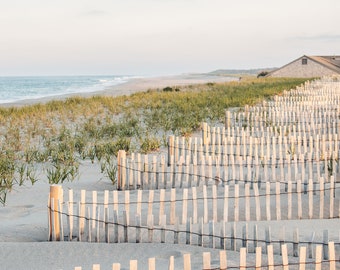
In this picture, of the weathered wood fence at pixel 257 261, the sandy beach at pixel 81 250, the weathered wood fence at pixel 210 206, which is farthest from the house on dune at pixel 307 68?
the weathered wood fence at pixel 257 261

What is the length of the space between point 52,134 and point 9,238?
8112 millimetres

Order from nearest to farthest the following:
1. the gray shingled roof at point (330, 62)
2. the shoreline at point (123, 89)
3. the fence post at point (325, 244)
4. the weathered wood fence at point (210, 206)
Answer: the fence post at point (325, 244)
the weathered wood fence at point (210, 206)
the shoreline at point (123, 89)
the gray shingled roof at point (330, 62)

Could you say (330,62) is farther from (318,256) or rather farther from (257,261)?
(257,261)

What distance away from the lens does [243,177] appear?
25.9 ft

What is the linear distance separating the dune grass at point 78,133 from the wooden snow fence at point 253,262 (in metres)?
3.44

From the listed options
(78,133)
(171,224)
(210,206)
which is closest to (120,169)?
(210,206)

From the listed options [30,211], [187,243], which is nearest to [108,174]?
[30,211]

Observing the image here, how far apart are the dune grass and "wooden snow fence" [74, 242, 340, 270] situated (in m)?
3.44

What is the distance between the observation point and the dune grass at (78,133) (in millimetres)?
9125

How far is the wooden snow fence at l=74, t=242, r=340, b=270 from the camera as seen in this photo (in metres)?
3.77

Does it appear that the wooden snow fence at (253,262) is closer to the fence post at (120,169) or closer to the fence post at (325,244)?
the fence post at (325,244)

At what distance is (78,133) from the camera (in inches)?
546

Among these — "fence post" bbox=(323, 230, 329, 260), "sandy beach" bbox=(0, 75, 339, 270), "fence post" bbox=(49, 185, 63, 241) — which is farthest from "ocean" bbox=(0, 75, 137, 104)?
"fence post" bbox=(323, 230, 329, 260)

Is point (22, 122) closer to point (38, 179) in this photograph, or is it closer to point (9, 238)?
point (38, 179)
